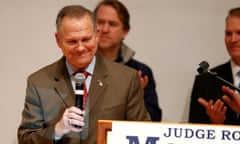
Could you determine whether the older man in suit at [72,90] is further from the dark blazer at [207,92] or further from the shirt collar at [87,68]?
the dark blazer at [207,92]

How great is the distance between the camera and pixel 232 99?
2412 millimetres

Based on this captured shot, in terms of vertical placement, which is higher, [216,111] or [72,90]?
[72,90]

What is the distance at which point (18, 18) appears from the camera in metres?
2.88

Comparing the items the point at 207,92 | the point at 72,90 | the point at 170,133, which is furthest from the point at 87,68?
the point at 207,92

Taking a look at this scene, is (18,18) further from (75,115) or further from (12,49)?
(75,115)

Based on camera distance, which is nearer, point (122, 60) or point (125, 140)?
point (125, 140)

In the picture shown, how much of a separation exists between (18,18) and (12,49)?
19 centimetres

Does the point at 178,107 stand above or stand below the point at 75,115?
below

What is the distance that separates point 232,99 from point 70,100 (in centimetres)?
89

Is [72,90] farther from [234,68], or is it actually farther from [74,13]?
[234,68]

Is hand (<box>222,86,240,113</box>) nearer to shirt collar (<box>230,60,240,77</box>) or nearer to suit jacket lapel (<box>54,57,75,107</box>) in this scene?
shirt collar (<box>230,60,240,77</box>)

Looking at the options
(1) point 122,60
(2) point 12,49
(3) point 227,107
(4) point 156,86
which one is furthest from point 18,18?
(3) point 227,107

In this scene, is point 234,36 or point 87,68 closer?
point 87,68

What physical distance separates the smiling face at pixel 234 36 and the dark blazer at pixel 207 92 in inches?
4.6
